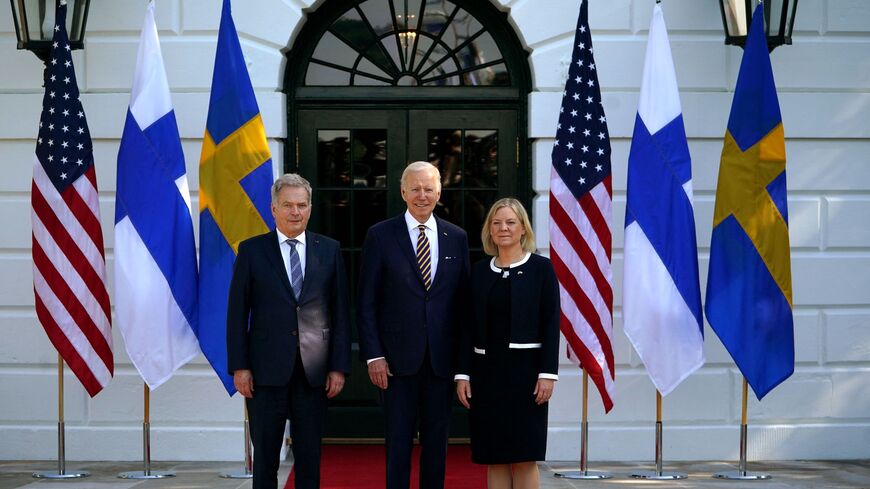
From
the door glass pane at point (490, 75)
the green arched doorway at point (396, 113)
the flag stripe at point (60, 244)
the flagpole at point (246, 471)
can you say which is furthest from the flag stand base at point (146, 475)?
the door glass pane at point (490, 75)

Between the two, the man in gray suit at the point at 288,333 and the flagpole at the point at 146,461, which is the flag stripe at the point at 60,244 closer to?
the flagpole at the point at 146,461

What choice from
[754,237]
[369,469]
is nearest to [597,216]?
[754,237]

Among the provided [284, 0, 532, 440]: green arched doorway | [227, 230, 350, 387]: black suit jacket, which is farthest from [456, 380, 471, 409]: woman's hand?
[284, 0, 532, 440]: green arched doorway

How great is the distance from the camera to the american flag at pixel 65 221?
7.11m

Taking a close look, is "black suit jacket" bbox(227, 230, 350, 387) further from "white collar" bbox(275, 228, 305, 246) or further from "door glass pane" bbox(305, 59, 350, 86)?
"door glass pane" bbox(305, 59, 350, 86)

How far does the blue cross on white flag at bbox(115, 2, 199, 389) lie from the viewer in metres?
7.09

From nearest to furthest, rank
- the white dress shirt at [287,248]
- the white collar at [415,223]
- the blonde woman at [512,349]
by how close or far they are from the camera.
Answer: the white dress shirt at [287,248] < the blonde woman at [512,349] < the white collar at [415,223]

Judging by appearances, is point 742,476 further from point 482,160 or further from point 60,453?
point 60,453

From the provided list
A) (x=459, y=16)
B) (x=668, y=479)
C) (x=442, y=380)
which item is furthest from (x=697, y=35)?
(x=442, y=380)

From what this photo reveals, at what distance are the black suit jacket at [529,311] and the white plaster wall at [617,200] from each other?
2.43 metres

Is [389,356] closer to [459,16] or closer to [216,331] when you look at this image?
[216,331]

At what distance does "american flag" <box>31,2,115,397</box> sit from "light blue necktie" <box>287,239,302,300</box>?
2277 millimetres

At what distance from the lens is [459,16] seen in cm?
830

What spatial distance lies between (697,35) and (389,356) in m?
3.79
